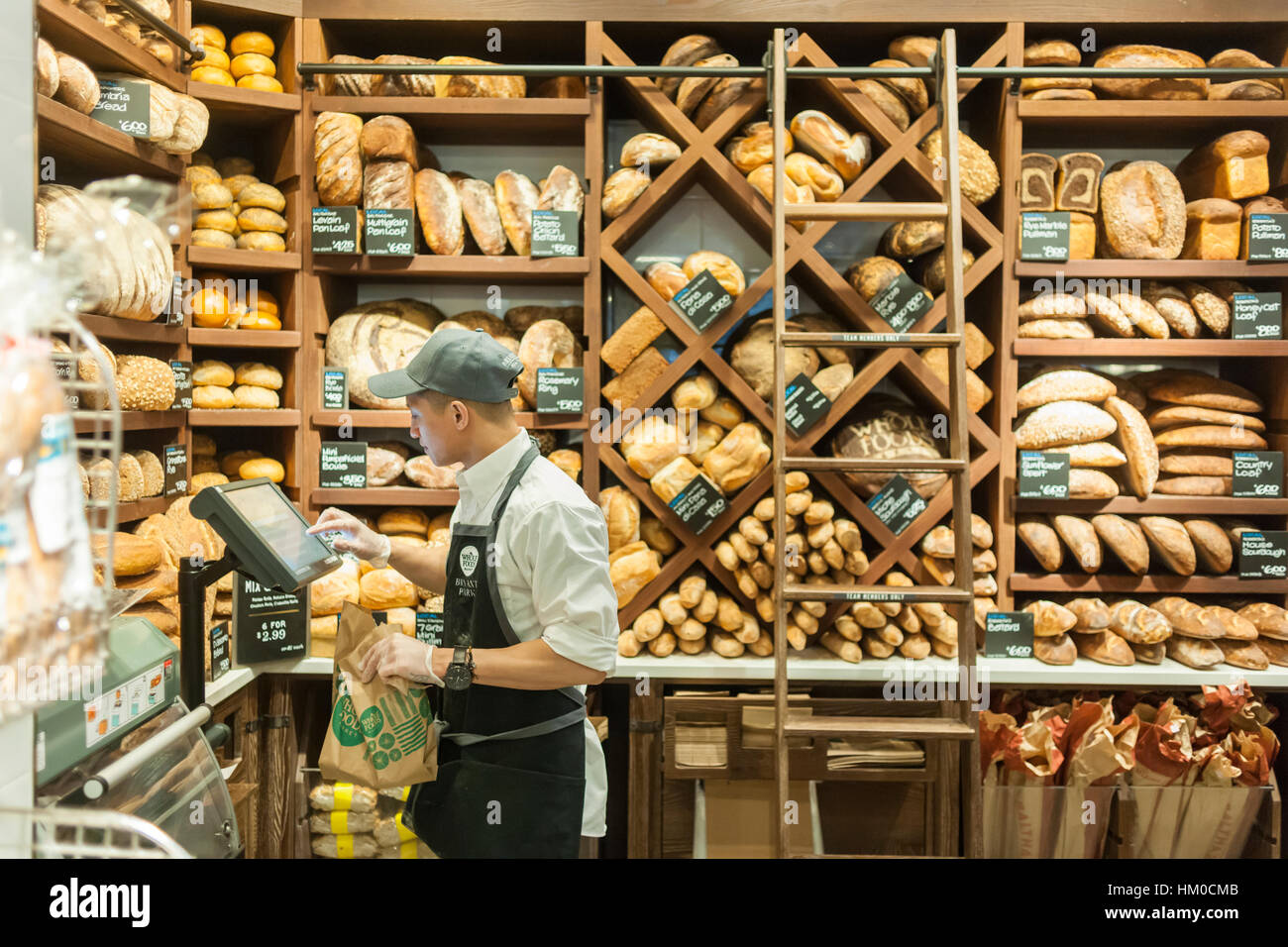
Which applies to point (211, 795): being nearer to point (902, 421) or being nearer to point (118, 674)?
point (118, 674)

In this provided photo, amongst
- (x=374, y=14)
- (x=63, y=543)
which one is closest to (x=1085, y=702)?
(x=63, y=543)

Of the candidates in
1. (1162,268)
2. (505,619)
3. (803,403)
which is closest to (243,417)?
(505,619)

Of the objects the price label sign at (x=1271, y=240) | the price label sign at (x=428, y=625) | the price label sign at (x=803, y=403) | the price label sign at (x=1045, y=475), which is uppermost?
the price label sign at (x=1271, y=240)

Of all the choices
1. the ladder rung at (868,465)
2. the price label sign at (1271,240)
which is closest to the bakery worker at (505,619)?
the ladder rung at (868,465)

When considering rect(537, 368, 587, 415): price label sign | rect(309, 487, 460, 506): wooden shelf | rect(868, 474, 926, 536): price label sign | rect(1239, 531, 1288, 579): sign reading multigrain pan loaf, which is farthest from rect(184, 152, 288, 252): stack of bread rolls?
rect(1239, 531, 1288, 579): sign reading multigrain pan loaf

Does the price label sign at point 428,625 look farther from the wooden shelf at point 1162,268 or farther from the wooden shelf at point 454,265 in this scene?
the wooden shelf at point 1162,268

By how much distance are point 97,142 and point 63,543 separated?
174cm

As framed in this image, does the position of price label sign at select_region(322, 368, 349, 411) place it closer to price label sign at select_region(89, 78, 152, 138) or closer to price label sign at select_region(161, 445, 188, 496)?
price label sign at select_region(161, 445, 188, 496)

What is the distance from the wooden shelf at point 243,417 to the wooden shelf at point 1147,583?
213 centimetres

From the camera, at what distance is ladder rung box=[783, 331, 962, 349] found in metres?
2.12

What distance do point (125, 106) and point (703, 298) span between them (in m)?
1.49

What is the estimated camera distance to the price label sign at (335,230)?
2.39 meters

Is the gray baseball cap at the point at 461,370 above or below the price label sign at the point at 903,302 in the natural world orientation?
below
